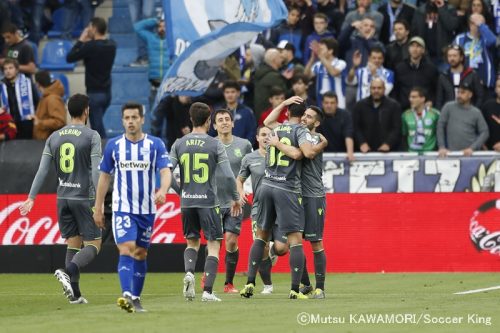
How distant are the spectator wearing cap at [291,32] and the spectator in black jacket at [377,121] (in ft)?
9.29

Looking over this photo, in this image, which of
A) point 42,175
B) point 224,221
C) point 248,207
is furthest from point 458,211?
point 42,175

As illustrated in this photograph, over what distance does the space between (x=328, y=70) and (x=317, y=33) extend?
1342mm

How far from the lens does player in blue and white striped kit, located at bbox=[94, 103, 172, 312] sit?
45.6 ft

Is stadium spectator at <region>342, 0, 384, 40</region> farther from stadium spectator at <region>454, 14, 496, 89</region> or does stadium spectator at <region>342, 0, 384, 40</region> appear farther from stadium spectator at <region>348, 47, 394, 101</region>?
stadium spectator at <region>454, 14, 496, 89</region>

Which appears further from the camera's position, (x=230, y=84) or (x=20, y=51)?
(x=20, y=51)

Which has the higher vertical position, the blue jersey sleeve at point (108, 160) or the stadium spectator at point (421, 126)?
the blue jersey sleeve at point (108, 160)

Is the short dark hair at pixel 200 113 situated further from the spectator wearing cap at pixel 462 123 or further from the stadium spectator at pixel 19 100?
the stadium spectator at pixel 19 100

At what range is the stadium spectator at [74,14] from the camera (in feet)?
93.5

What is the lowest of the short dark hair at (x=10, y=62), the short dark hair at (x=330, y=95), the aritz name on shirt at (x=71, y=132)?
the short dark hair at (x=330, y=95)

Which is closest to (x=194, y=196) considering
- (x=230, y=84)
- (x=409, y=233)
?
(x=409, y=233)

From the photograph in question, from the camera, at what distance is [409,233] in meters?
21.8

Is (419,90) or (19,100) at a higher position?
(419,90)

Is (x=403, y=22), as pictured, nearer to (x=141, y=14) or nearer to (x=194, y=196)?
(x=141, y=14)

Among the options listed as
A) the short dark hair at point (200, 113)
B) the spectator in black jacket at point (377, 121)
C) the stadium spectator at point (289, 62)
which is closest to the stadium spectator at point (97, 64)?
the stadium spectator at point (289, 62)
